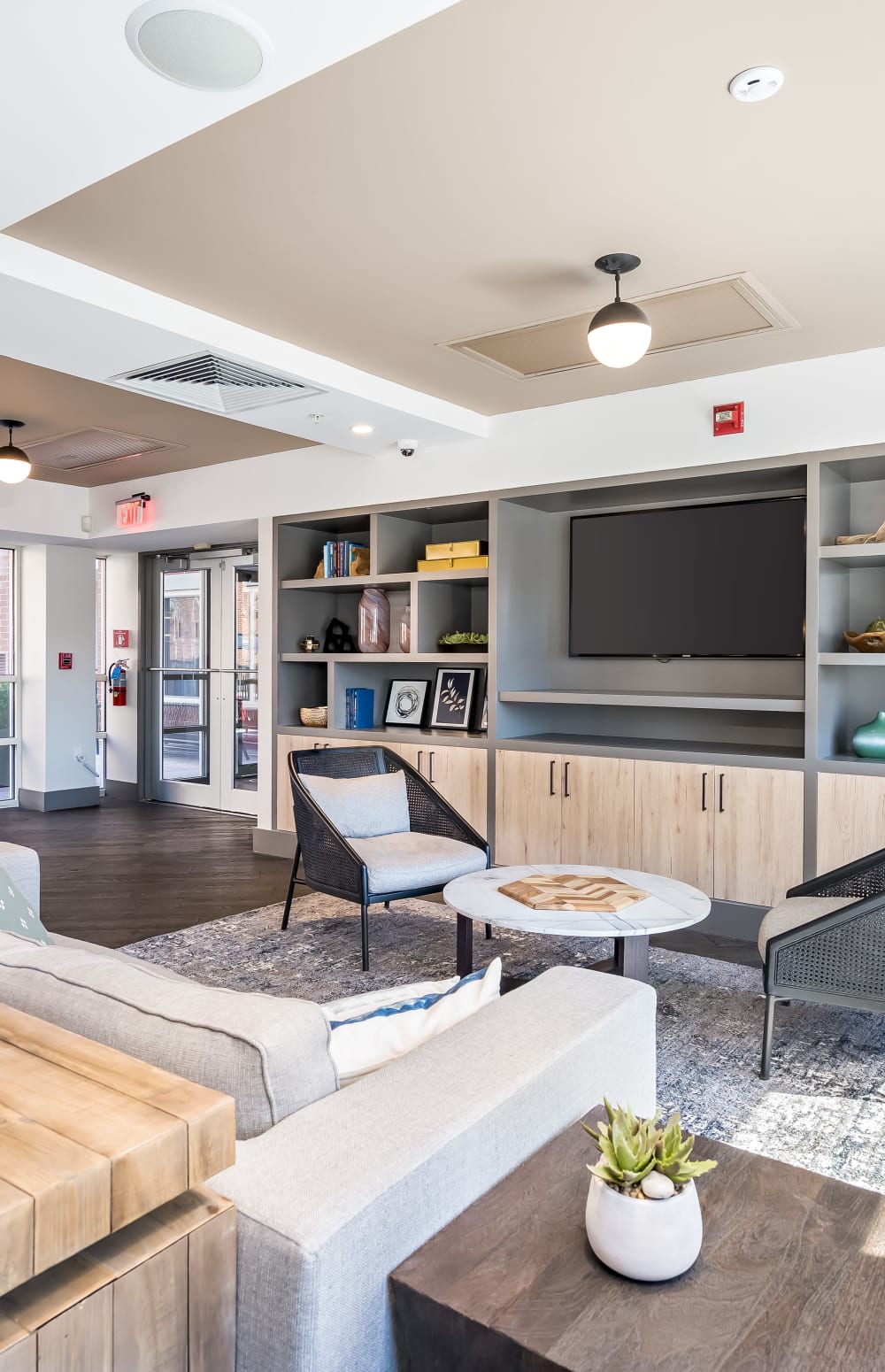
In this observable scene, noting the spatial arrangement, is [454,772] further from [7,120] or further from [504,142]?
[7,120]

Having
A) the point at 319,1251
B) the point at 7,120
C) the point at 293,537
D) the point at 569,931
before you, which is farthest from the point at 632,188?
the point at 293,537

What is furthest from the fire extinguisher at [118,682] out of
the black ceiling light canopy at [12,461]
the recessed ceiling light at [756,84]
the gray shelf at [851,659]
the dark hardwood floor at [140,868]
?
the recessed ceiling light at [756,84]

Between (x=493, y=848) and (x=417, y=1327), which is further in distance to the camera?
(x=493, y=848)

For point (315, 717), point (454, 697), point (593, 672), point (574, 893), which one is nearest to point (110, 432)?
point (315, 717)

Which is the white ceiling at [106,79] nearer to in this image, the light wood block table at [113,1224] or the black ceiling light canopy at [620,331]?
the black ceiling light canopy at [620,331]

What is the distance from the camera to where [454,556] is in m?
5.51

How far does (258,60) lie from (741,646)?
3610 millimetres

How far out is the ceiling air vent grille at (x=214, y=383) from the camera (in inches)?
155

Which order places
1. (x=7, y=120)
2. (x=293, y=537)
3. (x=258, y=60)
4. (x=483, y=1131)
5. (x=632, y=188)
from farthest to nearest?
1. (x=293, y=537)
2. (x=632, y=188)
3. (x=7, y=120)
4. (x=258, y=60)
5. (x=483, y=1131)

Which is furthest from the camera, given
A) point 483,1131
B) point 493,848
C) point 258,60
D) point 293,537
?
point 293,537

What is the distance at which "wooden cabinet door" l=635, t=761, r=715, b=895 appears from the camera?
448cm

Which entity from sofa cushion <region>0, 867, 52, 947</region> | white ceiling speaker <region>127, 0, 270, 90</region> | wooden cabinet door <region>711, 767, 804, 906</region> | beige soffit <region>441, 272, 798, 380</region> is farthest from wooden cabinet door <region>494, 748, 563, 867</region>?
white ceiling speaker <region>127, 0, 270, 90</region>

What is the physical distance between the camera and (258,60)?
6.18 ft

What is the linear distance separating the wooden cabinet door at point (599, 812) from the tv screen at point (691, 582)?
2.49ft
